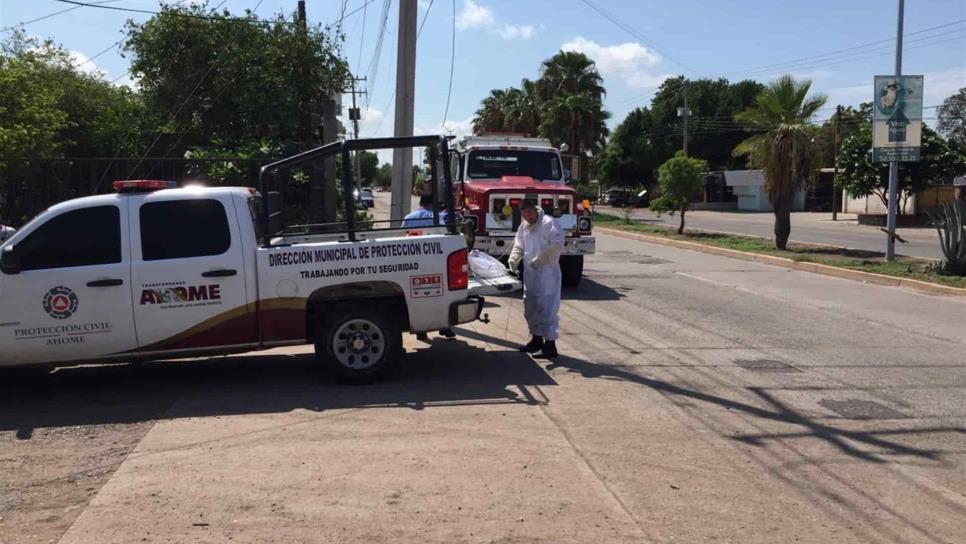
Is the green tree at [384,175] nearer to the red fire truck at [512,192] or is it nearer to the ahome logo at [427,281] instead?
the red fire truck at [512,192]

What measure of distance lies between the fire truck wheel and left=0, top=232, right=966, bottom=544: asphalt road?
206 mm

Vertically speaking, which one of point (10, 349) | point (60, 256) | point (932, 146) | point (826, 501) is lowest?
point (826, 501)

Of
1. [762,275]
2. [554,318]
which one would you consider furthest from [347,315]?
[762,275]

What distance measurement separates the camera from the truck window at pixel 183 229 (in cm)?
686

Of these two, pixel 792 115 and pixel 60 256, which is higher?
pixel 792 115

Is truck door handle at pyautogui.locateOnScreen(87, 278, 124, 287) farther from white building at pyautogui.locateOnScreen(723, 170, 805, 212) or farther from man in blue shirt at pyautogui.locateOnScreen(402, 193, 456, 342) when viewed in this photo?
white building at pyautogui.locateOnScreen(723, 170, 805, 212)

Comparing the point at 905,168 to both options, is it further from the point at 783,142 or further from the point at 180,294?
the point at 180,294

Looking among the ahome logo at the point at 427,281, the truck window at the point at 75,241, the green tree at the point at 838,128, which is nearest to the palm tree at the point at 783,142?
A: the green tree at the point at 838,128

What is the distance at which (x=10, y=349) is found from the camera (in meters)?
6.62

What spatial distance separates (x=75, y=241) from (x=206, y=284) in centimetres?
114

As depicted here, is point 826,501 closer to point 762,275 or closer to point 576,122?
point 762,275

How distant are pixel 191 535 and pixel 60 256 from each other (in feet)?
11.8

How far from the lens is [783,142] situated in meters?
21.8

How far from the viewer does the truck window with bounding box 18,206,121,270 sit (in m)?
6.67
